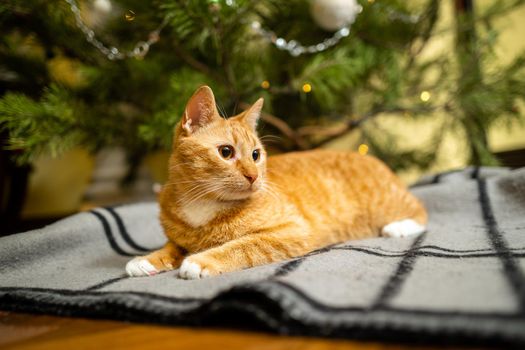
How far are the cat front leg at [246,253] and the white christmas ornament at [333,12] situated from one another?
0.90 meters

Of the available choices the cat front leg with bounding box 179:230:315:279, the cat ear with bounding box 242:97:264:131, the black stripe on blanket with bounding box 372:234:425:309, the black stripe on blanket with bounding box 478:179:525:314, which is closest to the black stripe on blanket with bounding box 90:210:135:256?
the cat front leg with bounding box 179:230:315:279

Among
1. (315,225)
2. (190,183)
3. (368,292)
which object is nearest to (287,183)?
(315,225)

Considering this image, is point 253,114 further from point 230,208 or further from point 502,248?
point 502,248

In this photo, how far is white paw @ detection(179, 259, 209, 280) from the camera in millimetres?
795

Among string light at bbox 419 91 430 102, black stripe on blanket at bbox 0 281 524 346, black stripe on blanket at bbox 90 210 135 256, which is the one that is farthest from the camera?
string light at bbox 419 91 430 102

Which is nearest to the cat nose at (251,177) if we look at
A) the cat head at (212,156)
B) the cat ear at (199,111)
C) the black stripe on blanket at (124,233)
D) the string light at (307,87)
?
the cat head at (212,156)

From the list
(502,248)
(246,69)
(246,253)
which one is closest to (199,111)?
(246,253)

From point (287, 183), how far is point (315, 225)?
0.56ft

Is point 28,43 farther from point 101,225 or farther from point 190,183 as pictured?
point 190,183

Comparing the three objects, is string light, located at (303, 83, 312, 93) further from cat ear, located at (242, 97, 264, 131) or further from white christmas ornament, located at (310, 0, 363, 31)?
cat ear, located at (242, 97, 264, 131)

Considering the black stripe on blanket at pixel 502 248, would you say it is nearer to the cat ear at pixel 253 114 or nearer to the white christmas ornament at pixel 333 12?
the cat ear at pixel 253 114

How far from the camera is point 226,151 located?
39.4 inches

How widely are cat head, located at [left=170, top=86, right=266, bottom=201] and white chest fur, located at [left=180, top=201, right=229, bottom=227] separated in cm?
2

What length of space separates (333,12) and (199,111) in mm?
740
